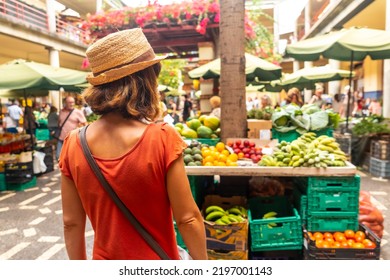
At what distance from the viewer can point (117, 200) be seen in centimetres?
116

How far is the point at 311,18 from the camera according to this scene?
21312mm

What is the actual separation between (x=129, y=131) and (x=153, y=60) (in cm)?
26

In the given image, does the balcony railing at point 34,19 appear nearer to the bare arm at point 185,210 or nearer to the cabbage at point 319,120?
the cabbage at point 319,120

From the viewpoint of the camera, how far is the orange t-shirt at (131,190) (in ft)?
3.70

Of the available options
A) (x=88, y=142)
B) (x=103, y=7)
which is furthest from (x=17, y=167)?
(x=88, y=142)

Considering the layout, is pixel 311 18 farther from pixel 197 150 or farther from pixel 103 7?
pixel 197 150

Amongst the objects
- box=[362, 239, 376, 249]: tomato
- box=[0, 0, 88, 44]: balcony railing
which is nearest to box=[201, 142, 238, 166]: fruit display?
box=[362, 239, 376, 249]: tomato

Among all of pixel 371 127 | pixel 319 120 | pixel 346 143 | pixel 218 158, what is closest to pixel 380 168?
pixel 371 127

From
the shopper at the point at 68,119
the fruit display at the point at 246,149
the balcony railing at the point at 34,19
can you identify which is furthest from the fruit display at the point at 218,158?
the balcony railing at the point at 34,19

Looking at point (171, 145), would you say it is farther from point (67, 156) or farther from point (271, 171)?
point (271, 171)

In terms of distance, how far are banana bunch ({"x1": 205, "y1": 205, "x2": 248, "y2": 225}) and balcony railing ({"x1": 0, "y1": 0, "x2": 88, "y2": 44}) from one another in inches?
424

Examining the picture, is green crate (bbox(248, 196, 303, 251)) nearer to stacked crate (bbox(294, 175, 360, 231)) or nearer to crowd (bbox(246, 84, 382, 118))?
stacked crate (bbox(294, 175, 360, 231))

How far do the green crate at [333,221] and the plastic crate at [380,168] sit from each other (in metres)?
3.86

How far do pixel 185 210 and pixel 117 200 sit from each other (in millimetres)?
235
